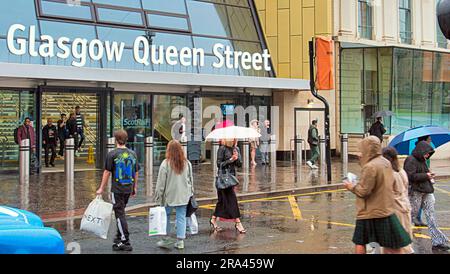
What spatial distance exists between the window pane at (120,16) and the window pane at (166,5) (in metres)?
0.73

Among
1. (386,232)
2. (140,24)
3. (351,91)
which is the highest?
(140,24)

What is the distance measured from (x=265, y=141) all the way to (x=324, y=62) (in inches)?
274

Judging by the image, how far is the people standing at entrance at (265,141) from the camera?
2302 cm

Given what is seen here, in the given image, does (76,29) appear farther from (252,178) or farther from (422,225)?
(422,225)

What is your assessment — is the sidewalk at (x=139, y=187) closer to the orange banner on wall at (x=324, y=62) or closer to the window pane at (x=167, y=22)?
the orange banner on wall at (x=324, y=62)

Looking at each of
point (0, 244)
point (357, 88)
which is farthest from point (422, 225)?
point (357, 88)

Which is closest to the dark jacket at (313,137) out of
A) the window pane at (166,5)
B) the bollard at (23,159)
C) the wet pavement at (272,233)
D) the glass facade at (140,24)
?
the glass facade at (140,24)

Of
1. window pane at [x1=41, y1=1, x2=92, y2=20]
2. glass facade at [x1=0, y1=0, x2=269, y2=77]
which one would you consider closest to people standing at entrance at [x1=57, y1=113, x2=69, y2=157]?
glass facade at [x1=0, y1=0, x2=269, y2=77]

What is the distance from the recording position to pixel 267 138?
24.1m

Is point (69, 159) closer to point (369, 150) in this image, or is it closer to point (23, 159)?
point (23, 159)

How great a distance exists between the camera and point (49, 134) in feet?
65.5

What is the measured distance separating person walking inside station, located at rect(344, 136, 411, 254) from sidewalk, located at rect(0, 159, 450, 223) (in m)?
6.48

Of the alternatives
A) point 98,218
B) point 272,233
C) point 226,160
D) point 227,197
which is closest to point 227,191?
point 227,197

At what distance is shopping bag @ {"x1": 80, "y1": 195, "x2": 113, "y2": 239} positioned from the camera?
321 inches
